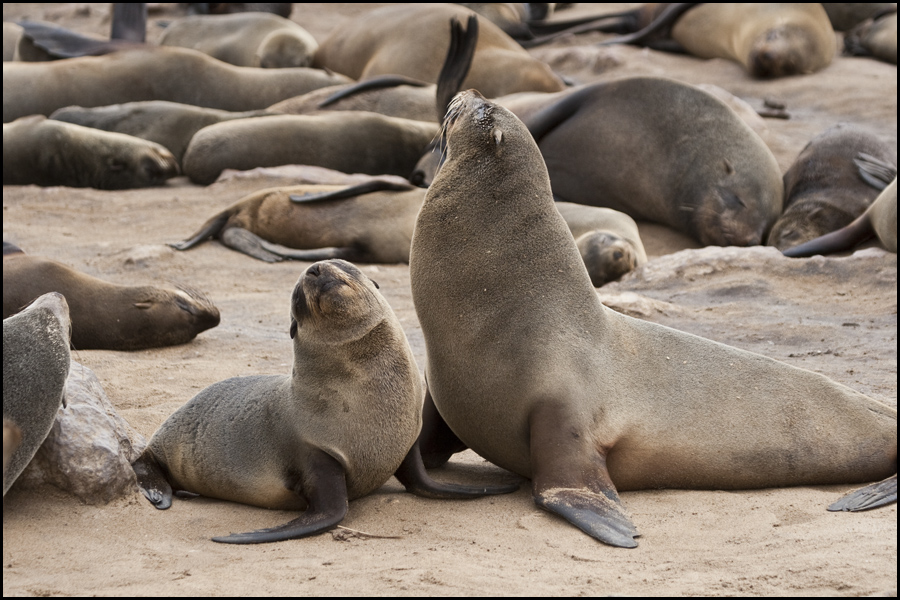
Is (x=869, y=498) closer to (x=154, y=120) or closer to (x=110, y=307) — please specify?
(x=110, y=307)

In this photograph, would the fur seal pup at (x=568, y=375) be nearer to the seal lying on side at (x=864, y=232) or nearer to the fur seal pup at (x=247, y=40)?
the seal lying on side at (x=864, y=232)

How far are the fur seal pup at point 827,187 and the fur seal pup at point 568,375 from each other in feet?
13.6

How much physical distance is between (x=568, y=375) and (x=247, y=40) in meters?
11.5

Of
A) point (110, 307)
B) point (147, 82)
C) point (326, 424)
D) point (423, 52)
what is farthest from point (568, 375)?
point (147, 82)

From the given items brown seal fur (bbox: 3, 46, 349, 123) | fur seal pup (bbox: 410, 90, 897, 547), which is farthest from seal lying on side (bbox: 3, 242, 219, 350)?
brown seal fur (bbox: 3, 46, 349, 123)

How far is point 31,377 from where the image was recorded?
3176mm

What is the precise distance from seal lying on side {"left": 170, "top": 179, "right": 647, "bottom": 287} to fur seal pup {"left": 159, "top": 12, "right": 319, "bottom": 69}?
6.07 metres

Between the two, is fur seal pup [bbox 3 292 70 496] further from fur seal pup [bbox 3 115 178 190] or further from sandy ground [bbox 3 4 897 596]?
fur seal pup [bbox 3 115 178 190]

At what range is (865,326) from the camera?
566cm

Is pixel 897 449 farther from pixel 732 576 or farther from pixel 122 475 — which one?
pixel 122 475

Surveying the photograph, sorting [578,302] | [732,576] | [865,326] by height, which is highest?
[578,302]

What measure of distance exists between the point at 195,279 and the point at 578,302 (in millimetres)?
3737

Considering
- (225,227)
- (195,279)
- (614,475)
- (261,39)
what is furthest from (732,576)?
(261,39)

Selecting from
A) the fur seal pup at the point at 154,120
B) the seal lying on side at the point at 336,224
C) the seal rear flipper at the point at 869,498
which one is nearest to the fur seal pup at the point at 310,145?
the fur seal pup at the point at 154,120
